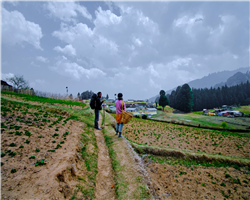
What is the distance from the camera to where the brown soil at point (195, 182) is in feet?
16.3

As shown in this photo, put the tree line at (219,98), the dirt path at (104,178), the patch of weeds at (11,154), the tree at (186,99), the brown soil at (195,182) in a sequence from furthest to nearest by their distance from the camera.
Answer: the tree line at (219,98) → the tree at (186,99) → the brown soil at (195,182) → the patch of weeds at (11,154) → the dirt path at (104,178)

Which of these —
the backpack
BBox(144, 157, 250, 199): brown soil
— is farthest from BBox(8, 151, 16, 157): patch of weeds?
BBox(144, 157, 250, 199): brown soil

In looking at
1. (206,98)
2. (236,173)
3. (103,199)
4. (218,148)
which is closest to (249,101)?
(206,98)

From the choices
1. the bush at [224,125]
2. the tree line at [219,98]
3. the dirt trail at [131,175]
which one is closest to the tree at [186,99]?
the tree line at [219,98]

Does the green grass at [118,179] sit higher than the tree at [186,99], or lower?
lower

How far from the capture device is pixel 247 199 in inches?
199

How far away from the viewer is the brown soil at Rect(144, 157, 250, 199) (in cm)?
497

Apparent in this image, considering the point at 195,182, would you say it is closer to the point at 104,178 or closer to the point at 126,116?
the point at 104,178

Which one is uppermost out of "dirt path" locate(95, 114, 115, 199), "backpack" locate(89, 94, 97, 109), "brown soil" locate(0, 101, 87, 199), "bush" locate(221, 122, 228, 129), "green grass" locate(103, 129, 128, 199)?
"backpack" locate(89, 94, 97, 109)

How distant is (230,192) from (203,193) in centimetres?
160

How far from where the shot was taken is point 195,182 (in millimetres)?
5758

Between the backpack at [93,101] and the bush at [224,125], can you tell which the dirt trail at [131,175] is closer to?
the backpack at [93,101]

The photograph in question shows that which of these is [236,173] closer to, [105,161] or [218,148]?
[218,148]

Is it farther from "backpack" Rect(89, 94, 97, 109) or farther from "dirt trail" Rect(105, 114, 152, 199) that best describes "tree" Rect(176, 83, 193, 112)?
"dirt trail" Rect(105, 114, 152, 199)
